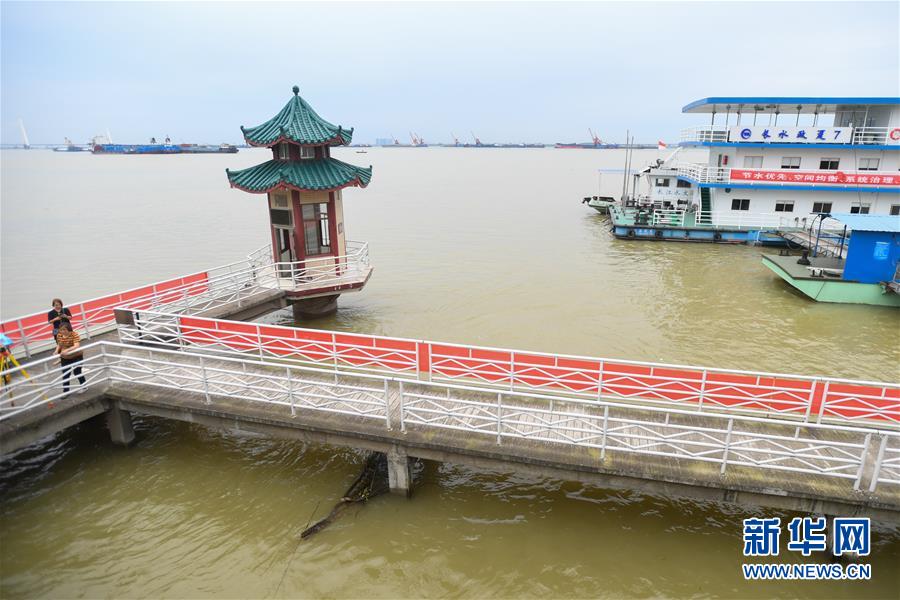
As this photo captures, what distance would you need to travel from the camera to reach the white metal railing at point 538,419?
762 centimetres

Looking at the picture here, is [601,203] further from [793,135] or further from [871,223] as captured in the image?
[871,223]

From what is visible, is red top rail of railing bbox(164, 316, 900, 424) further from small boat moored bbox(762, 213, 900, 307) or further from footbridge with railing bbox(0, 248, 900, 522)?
small boat moored bbox(762, 213, 900, 307)

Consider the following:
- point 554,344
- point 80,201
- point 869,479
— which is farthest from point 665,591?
point 80,201

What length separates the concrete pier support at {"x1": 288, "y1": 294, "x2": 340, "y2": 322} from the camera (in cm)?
1845

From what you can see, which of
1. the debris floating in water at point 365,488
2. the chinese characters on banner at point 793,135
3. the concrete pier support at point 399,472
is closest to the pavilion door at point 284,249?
the debris floating in water at point 365,488

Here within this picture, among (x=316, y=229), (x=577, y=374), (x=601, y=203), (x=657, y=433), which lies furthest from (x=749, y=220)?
(x=657, y=433)

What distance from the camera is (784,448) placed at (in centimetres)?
776

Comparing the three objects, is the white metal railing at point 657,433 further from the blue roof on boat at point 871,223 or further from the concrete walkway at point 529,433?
the blue roof on boat at point 871,223

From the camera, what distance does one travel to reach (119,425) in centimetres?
1028

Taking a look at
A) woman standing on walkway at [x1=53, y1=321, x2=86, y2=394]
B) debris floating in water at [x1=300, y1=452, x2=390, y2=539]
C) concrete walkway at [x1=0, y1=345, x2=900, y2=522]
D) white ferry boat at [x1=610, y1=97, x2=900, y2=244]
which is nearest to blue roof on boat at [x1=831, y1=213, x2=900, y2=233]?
white ferry boat at [x1=610, y1=97, x2=900, y2=244]

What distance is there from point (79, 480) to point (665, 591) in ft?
33.9

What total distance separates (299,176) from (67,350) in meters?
8.28

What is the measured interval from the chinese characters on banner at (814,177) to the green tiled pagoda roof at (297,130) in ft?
81.9

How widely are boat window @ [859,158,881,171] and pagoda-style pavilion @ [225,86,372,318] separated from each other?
2960cm
